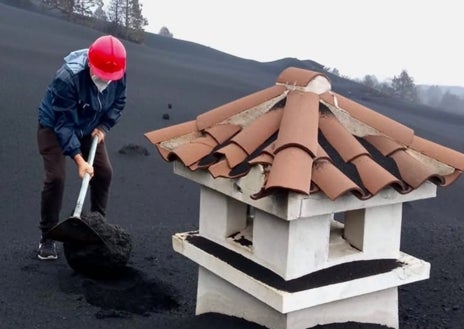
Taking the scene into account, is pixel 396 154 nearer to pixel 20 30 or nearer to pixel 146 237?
pixel 146 237

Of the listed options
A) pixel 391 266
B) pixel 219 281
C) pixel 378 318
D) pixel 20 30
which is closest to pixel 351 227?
pixel 391 266

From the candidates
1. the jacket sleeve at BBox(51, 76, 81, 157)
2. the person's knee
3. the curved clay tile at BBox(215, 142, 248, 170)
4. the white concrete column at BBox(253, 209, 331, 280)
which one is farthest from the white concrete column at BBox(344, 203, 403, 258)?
the person's knee

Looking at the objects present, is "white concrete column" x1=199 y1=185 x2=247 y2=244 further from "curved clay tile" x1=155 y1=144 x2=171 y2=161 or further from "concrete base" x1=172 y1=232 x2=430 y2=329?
"curved clay tile" x1=155 y1=144 x2=171 y2=161

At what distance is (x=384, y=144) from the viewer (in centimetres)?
247

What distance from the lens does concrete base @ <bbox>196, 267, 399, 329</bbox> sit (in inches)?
92.7

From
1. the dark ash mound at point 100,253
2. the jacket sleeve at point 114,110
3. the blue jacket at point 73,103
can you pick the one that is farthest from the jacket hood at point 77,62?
the dark ash mound at point 100,253

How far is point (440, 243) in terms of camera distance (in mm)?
4191

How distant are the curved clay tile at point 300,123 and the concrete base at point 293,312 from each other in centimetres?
62

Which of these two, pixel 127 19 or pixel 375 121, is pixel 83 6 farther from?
pixel 375 121

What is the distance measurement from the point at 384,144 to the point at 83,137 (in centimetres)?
184

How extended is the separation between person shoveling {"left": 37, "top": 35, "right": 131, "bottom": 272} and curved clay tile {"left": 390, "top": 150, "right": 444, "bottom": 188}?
152cm

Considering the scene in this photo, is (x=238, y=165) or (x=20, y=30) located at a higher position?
(x=20, y=30)

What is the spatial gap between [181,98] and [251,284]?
750 centimetres

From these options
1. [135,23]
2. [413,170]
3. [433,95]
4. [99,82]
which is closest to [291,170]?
[413,170]
